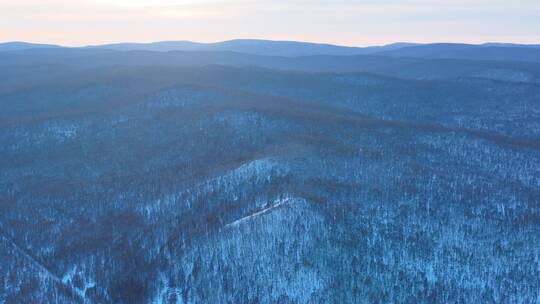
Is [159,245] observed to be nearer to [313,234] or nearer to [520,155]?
[313,234]

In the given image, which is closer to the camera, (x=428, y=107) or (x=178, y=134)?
(x=178, y=134)

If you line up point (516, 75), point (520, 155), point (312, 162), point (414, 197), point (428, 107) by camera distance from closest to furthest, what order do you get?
1. point (414, 197)
2. point (312, 162)
3. point (520, 155)
4. point (428, 107)
5. point (516, 75)

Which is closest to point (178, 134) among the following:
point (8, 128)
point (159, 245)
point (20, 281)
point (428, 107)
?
point (8, 128)

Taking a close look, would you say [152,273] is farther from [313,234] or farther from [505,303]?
[505,303]

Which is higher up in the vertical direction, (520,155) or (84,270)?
(520,155)

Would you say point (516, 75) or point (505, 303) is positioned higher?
point (516, 75)

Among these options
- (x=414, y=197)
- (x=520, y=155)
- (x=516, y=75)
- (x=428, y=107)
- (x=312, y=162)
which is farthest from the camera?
(x=516, y=75)

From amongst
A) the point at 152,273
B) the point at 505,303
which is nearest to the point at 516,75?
the point at 505,303

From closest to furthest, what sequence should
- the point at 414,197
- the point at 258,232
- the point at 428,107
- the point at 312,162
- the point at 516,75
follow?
the point at 258,232, the point at 414,197, the point at 312,162, the point at 428,107, the point at 516,75

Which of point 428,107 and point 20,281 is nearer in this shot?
point 20,281
